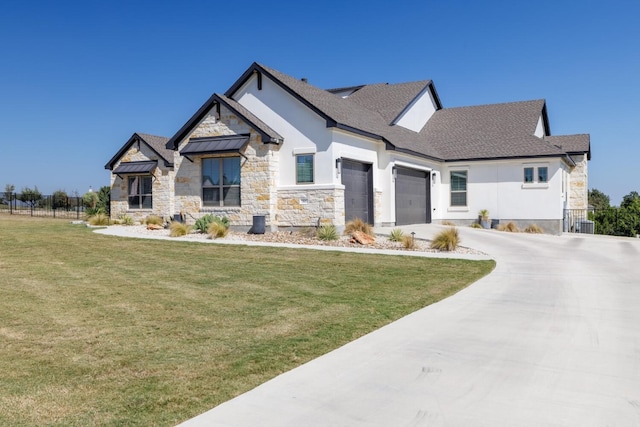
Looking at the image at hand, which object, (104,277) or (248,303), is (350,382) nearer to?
(248,303)

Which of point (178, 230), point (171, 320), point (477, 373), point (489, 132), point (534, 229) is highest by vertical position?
point (489, 132)

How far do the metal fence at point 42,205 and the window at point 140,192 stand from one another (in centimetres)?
881

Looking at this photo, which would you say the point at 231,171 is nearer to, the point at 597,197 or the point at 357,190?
the point at 357,190

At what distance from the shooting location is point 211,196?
71.5ft

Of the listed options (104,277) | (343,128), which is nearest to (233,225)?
(343,128)

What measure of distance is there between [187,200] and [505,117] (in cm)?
1942

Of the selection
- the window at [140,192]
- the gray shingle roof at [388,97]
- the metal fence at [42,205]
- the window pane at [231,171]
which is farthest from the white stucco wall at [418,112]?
the metal fence at [42,205]

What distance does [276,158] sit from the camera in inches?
816

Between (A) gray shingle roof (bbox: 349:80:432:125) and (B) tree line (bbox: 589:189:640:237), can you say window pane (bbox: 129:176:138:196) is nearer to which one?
(A) gray shingle roof (bbox: 349:80:432:125)

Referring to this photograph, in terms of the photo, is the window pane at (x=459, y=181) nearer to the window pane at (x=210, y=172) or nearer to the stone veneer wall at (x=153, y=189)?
the window pane at (x=210, y=172)

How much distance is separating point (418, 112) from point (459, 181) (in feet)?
16.8

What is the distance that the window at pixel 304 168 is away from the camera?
20.3 metres

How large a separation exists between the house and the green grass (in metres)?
7.48

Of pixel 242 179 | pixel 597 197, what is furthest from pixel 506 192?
pixel 597 197
